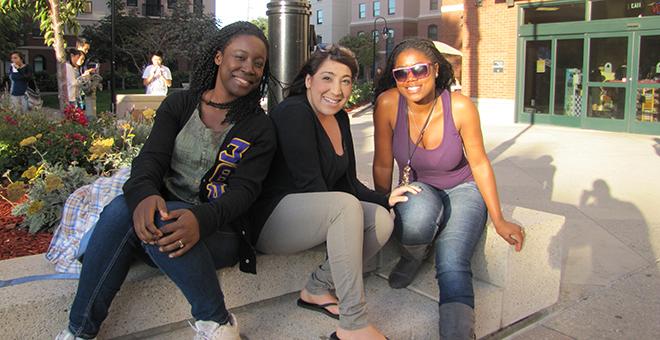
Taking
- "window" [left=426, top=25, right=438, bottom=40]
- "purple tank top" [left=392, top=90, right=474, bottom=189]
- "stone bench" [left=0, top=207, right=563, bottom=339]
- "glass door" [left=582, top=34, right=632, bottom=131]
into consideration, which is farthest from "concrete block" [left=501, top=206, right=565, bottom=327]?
"window" [left=426, top=25, right=438, bottom=40]

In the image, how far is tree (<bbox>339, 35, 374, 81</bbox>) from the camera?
1949 inches

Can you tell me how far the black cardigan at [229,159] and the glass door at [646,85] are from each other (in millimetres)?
12322

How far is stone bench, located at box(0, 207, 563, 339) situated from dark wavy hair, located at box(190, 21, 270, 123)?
758mm

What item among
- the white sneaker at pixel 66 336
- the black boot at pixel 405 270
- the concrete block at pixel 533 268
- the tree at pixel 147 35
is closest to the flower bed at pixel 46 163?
the white sneaker at pixel 66 336

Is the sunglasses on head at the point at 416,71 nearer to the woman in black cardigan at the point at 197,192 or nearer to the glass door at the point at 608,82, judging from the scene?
the woman in black cardigan at the point at 197,192

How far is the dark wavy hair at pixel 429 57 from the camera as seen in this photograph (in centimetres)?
326

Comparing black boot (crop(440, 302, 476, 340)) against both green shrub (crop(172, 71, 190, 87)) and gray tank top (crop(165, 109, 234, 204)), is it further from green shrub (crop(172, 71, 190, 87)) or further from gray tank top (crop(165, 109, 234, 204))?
green shrub (crop(172, 71, 190, 87))

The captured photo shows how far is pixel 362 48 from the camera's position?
49.4 m

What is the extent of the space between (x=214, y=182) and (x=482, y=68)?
1456cm

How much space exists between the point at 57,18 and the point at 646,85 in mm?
11977

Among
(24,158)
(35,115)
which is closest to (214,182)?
(24,158)

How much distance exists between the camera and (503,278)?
3.22 metres

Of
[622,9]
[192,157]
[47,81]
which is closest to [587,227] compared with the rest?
[192,157]

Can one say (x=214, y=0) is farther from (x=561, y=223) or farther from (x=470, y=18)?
(x=561, y=223)
